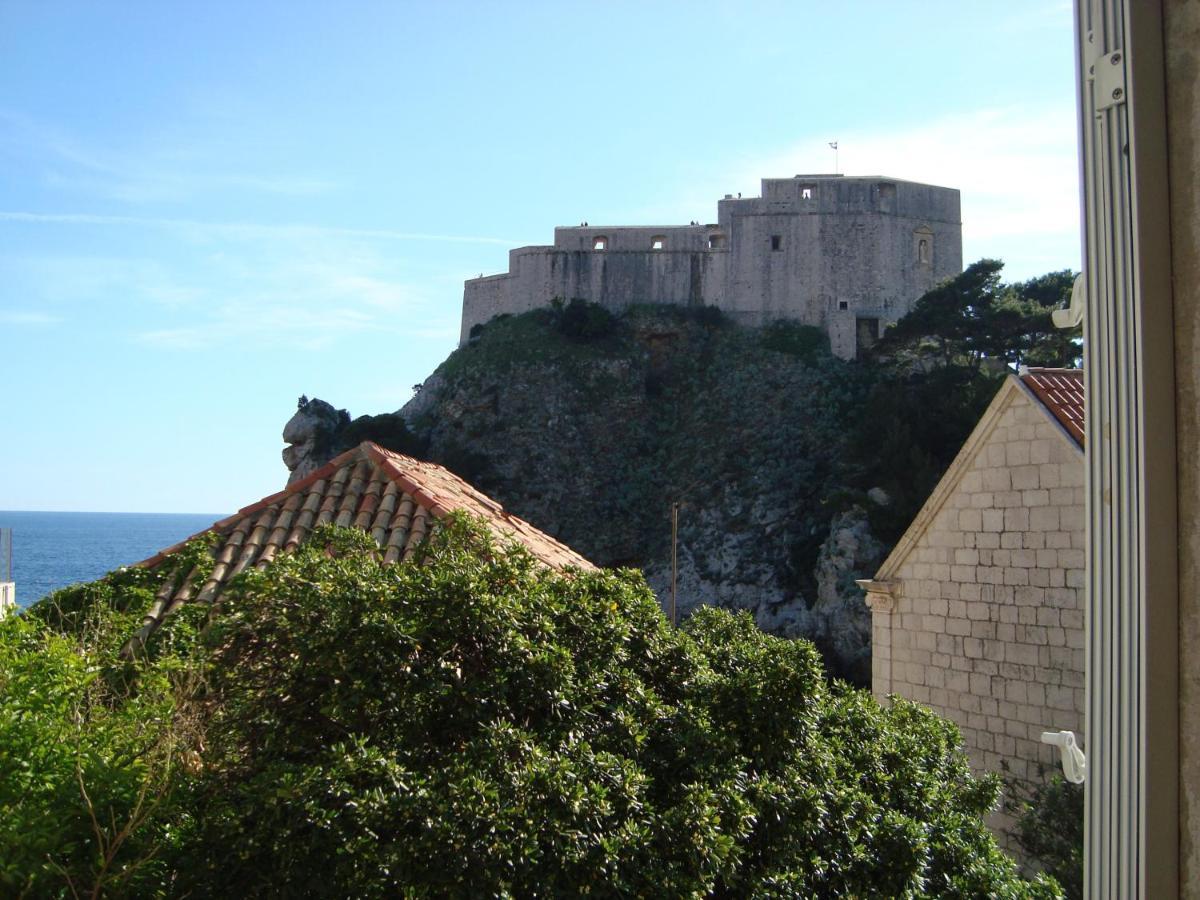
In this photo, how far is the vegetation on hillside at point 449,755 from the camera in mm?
4891

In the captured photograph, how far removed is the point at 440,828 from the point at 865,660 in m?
31.1

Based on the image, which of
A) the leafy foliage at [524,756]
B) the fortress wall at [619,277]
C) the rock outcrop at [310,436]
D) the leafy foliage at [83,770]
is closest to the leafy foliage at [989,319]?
the fortress wall at [619,277]

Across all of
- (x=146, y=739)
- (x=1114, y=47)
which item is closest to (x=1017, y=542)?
(x=146, y=739)

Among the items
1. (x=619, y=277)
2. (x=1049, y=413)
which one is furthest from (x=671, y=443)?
(x=1049, y=413)

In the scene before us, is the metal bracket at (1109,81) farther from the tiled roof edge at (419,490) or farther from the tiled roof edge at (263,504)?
the tiled roof edge at (263,504)

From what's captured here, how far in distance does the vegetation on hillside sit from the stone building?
173 inches

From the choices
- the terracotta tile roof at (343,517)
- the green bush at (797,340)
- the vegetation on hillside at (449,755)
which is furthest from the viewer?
the green bush at (797,340)

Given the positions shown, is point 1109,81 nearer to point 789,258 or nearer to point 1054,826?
point 1054,826

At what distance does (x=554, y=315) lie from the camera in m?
50.5

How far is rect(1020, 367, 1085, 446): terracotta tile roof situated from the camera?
11.0 metres

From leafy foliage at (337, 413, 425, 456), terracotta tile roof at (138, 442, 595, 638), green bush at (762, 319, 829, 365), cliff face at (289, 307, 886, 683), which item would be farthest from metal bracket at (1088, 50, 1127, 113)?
green bush at (762, 319, 829, 365)

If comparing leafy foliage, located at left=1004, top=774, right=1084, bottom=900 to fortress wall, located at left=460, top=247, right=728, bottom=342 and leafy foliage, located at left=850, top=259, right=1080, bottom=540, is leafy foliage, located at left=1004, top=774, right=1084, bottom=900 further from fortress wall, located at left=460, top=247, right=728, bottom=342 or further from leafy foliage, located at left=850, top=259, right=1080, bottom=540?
fortress wall, located at left=460, top=247, right=728, bottom=342

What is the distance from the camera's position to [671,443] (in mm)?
46969

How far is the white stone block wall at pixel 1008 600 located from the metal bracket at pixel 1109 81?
30.3 feet
